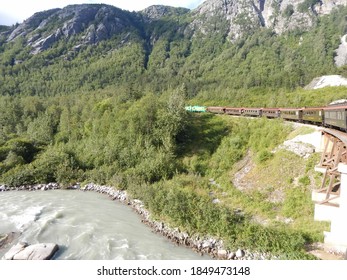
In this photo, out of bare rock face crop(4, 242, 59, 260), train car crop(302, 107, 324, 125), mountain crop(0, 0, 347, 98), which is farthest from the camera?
mountain crop(0, 0, 347, 98)

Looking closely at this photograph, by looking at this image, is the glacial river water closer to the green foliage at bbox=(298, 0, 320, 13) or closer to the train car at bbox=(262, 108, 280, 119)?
the train car at bbox=(262, 108, 280, 119)

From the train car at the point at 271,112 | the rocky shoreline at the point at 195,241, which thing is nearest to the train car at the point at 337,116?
the train car at the point at 271,112

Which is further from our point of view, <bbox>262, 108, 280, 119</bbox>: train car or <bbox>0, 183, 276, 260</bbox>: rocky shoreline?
<bbox>262, 108, 280, 119</bbox>: train car

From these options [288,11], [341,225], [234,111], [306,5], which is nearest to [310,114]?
[234,111]

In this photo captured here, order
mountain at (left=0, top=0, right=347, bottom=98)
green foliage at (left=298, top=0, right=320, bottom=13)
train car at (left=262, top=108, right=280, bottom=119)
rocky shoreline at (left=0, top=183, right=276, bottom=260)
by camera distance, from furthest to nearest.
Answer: green foliage at (left=298, top=0, right=320, bottom=13) → mountain at (left=0, top=0, right=347, bottom=98) → train car at (left=262, top=108, right=280, bottom=119) → rocky shoreline at (left=0, top=183, right=276, bottom=260)

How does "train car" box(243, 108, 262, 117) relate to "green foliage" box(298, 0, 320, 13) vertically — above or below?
below

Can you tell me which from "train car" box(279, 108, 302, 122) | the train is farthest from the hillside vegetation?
"train car" box(279, 108, 302, 122)
